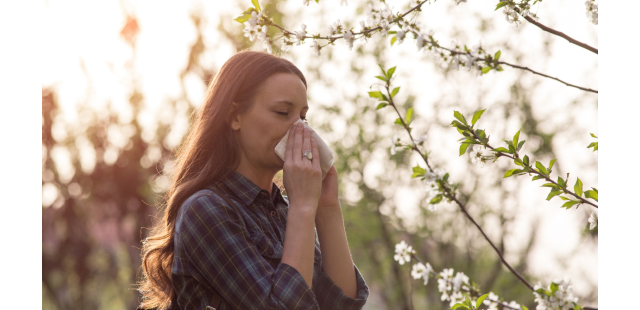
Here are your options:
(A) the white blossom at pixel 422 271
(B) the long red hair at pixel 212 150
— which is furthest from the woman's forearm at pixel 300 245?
(A) the white blossom at pixel 422 271

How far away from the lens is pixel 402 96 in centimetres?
871

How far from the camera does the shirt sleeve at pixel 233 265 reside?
1.52 metres

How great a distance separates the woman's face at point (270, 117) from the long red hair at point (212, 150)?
4cm

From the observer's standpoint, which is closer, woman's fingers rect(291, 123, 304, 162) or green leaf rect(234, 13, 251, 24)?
woman's fingers rect(291, 123, 304, 162)

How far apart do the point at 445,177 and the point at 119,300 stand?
9.30 meters

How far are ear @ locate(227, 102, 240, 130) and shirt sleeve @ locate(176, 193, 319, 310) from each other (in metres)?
0.41

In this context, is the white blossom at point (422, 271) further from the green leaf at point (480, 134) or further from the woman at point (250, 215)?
the green leaf at point (480, 134)

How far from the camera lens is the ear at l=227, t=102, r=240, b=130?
6.57ft

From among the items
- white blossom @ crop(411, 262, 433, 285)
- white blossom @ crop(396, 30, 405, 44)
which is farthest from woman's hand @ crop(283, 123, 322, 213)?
white blossom @ crop(411, 262, 433, 285)

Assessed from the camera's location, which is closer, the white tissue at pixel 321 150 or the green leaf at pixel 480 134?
the green leaf at pixel 480 134

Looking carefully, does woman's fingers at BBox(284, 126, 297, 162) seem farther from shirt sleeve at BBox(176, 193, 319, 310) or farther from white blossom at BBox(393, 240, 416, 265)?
white blossom at BBox(393, 240, 416, 265)
